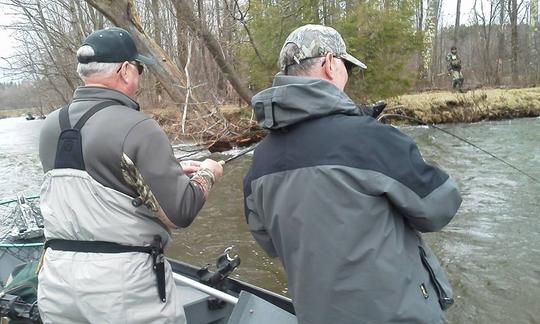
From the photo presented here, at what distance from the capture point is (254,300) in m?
2.45

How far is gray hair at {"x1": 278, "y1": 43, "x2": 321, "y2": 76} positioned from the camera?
6.28 feet

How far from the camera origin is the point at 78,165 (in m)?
2.04

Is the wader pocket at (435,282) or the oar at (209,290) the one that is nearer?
the wader pocket at (435,282)

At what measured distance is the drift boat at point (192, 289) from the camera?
2436mm

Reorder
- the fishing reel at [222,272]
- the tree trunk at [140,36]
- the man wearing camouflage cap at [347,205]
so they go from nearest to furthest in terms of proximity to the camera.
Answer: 1. the man wearing camouflage cap at [347,205]
2. the fishing reel at [222,272]
3. the tree trunk at [140,36]

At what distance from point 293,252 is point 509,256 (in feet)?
17.2

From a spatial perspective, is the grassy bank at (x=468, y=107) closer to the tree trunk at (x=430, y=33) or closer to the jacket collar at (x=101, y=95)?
the tree trunk at (x=430, y=33)

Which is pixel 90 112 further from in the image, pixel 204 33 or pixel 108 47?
pixel 204 33

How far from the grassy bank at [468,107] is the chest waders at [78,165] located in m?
17.6

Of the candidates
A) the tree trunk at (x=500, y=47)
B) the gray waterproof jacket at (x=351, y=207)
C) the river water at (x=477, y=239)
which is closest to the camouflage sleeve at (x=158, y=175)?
the gray waterproof jacket at (x=351, y=207)

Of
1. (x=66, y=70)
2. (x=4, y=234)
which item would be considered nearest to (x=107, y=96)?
(x=4, y=234)

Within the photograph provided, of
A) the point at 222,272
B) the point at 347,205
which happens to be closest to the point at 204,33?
the point at 222,272

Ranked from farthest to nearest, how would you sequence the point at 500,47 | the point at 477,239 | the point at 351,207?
the point at 500,47 → the point at 477,239 → the point at 351,207

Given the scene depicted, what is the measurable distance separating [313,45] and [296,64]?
95 millimetres
